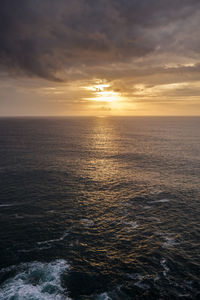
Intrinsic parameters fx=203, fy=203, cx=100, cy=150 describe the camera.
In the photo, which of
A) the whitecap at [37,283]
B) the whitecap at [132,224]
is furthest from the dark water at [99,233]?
the whitecap at [132,224]

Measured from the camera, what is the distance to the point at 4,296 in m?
40.0

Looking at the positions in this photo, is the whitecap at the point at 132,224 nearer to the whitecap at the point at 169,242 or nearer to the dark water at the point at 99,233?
the dark water at the point at 99,233

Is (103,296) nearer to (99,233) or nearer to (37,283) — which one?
(37,283)

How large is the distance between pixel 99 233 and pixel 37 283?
21478 millimetres

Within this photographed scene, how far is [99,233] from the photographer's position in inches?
2368

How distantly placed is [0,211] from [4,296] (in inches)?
1404

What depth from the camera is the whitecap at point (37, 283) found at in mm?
40506

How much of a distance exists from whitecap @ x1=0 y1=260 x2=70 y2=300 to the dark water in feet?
0.65

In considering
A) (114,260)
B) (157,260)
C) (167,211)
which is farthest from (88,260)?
(167,211)

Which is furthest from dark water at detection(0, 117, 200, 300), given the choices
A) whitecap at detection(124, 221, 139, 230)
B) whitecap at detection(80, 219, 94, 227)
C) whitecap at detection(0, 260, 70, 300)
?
whitecap at detection(80, 219, 94, 227)

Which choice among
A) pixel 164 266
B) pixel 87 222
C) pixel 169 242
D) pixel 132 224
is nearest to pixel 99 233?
pixel 87 222

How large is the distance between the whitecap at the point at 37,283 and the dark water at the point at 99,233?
0.65 feet

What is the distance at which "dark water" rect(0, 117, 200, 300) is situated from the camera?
4312 centimetres

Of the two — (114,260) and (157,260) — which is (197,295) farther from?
(114,260)
